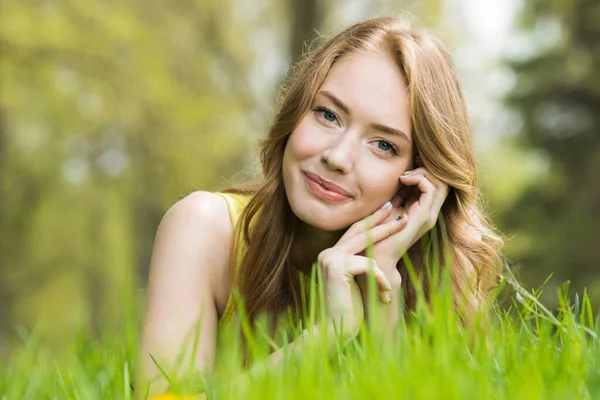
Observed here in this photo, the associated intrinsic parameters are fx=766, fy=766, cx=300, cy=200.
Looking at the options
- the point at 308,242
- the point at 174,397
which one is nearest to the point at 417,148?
the point at 308,242

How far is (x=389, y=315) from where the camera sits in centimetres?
265

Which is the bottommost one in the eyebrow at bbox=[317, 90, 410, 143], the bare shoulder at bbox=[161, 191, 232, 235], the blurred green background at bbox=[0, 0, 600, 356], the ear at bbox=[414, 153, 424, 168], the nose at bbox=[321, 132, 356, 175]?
the blurred green background at bbox=[0, 0, 600, 356]

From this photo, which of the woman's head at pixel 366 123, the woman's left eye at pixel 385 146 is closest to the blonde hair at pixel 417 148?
the woman's head at pixel 366 123

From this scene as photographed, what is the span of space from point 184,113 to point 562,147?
5.32 m

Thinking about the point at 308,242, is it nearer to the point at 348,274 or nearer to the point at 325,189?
the point at 325,189

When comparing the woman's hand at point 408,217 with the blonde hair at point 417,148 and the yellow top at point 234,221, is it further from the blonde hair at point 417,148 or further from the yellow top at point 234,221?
the yellow top at point 234,221

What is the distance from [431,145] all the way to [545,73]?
714cm

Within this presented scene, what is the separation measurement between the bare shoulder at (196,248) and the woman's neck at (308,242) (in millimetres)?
314

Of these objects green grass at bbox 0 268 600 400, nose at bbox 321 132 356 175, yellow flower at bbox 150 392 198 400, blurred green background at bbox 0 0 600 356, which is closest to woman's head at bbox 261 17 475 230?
nose at bbox 321 132 356 175

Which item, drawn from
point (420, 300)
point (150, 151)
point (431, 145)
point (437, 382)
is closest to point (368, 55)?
point (431, 145)

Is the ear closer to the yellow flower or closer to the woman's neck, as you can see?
the woman's neck

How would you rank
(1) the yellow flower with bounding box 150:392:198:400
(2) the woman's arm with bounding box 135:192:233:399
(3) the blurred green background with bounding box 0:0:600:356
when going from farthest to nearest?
(3) the blurred green background with bounding box 0:0:600:356 → (2) the woman's arm with bounding box 135:192:233:399 → (1) the yellow flower with bounding box 150:392:198:400

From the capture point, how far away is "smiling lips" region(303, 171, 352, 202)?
2.58 metres

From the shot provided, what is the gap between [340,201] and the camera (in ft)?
8.57
